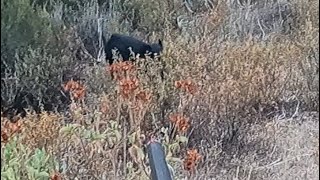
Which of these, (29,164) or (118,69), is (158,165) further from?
(118,69)

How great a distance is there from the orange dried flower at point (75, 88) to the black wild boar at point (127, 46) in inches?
12.4

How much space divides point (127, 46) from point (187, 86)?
25 cm

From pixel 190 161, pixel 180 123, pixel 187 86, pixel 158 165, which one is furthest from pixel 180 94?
pixel 158 165

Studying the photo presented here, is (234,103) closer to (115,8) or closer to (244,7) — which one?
(244,7)

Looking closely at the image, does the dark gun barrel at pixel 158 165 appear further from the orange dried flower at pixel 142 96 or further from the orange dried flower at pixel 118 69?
the orange dried flower at pixel 118 69

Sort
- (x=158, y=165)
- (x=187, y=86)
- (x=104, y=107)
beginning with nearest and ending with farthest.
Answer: (x=158, y=165) < (x=104, y=107) < (x=187, y=86)

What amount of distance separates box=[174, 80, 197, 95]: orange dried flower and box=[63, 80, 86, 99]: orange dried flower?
0.34m

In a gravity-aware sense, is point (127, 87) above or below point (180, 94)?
above

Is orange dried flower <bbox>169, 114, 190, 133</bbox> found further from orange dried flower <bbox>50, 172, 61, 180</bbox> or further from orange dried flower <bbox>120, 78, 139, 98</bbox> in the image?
orange dried flower <bbox>50, 172, 61, 180</bbox>

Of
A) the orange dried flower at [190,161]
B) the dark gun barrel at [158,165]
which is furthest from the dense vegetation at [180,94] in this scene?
the dark gun barrel at [158,165]

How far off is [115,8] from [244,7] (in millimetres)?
334

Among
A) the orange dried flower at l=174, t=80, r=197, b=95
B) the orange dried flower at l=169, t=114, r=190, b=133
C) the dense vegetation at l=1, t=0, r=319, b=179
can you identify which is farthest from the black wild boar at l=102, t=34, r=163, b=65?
the orange dried flower at l=169, t=114, r=190, b=133

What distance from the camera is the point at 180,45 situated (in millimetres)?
1897

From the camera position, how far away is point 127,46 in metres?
1.85
